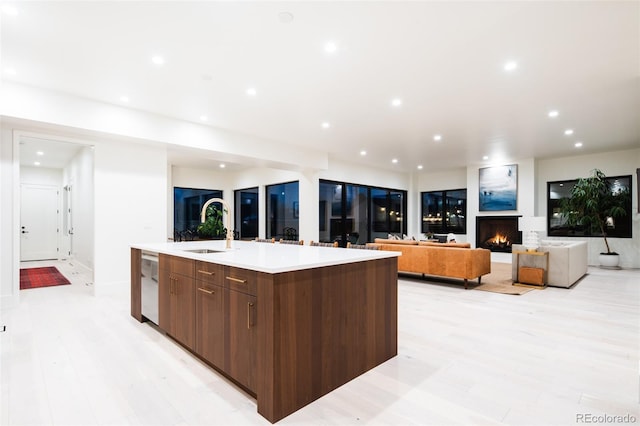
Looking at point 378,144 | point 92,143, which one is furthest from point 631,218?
point 92,143

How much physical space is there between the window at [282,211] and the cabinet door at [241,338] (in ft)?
24.9

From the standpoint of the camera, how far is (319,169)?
8289mm

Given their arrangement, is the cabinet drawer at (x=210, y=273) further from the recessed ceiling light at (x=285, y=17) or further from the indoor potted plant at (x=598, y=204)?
the indoor potted plant at (x=598, y=204)

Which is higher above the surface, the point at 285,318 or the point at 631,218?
the point at 631,218

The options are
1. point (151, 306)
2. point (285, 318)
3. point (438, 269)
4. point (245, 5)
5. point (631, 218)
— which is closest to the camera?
point (285, 318)

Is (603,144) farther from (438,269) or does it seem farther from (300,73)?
(300,73)

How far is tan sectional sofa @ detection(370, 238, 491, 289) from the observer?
5.44 m

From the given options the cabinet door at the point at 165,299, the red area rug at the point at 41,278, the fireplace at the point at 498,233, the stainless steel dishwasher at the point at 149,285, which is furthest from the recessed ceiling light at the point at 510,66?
the red area rug at the point at 41,278

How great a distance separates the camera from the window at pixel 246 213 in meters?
10.9

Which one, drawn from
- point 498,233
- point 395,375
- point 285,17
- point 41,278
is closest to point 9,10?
point 285,17

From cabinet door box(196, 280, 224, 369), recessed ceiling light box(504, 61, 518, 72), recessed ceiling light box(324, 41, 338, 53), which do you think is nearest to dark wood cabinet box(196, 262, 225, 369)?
cabinet door box(196, 280, 224, 369)

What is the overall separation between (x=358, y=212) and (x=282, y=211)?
7.61ft

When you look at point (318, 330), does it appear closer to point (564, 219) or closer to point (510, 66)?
point (510, 66)

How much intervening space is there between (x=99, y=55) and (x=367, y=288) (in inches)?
140
